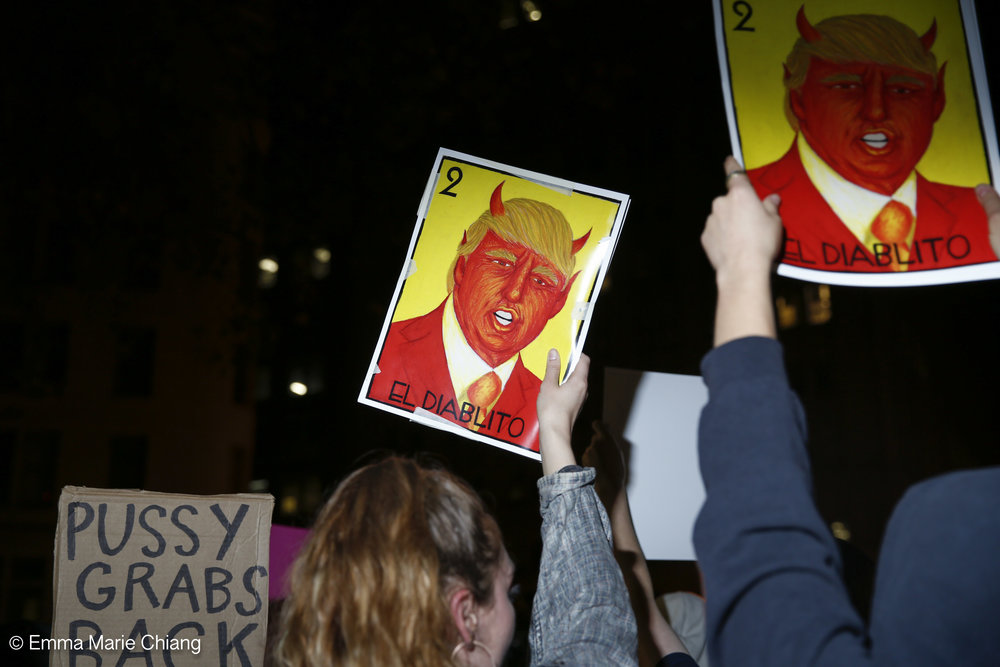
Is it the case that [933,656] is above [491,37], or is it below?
below

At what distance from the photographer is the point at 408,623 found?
127cm

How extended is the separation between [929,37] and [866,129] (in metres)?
0.32

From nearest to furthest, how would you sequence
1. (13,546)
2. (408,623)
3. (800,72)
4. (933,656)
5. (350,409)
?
(933,656), (408,623), (800,72), (350,409), (13,546)

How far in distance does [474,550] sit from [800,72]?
154cm

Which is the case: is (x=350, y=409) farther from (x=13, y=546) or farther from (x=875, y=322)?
(x=13, y=546)

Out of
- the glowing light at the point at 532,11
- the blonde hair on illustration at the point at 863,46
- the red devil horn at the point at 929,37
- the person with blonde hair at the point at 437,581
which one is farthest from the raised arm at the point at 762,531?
the glowing light at the point at 532,11

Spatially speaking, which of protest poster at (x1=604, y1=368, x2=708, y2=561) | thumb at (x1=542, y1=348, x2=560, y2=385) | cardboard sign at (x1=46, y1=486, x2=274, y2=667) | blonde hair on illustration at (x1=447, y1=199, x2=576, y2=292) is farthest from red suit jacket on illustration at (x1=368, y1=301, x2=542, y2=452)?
cardboard sign at (x1=46, y1=486, x2=274, y2=667)

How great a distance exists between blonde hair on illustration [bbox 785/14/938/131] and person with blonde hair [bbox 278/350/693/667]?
52.9 inches

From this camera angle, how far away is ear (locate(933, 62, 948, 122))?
6.70 ft

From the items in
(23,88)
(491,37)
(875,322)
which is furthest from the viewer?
(875,322)

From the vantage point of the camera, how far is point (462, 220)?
238cm

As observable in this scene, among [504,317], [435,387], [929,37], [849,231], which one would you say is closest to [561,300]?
[504,317]

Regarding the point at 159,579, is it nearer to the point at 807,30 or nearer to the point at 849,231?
the point at 849,231

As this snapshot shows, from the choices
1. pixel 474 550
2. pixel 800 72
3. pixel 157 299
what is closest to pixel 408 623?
pixel 474 550
